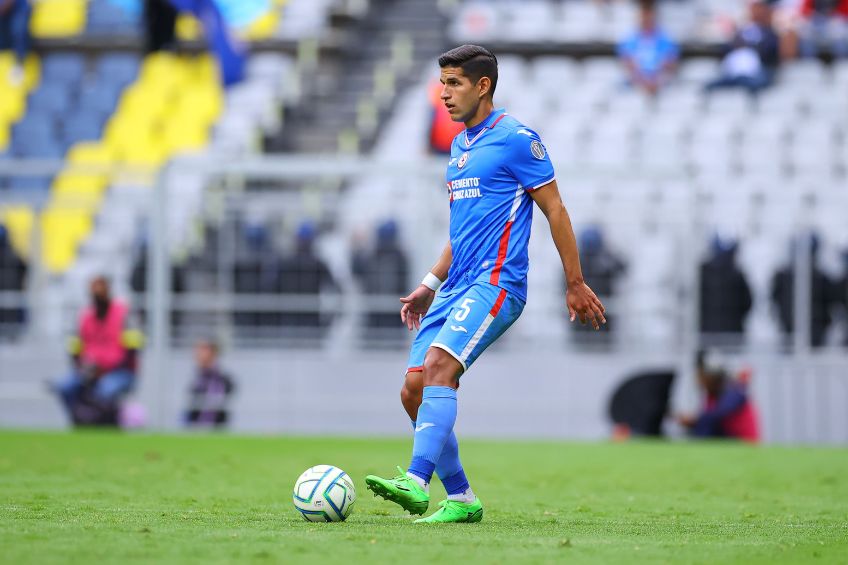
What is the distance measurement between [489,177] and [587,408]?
1030 centimetres

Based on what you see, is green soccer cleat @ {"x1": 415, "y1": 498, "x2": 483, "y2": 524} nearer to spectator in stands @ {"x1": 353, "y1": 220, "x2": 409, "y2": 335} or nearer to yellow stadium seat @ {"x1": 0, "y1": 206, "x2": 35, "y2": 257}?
spectator in stands @ {"x1": 353, "y1": 220, "x2": 409, "y2": 335}

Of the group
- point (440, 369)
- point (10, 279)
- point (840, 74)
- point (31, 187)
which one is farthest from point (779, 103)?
point (440, 369)

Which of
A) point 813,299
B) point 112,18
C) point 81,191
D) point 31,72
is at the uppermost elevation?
point 112,18

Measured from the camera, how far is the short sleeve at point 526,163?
23.5 ft

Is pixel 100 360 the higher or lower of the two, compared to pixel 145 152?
lower

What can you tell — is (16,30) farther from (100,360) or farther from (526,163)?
(526,163)

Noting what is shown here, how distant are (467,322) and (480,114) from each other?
3.50ft

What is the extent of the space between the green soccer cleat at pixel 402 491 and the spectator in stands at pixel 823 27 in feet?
58.4

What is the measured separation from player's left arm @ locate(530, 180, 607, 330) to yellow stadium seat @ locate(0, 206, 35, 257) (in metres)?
11.9

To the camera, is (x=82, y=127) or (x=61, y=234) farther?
(x=82, y=127)

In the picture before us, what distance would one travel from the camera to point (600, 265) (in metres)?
17.0

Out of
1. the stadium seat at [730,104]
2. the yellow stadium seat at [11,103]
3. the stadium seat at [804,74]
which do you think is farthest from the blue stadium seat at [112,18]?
the stadium seat at [804,74]

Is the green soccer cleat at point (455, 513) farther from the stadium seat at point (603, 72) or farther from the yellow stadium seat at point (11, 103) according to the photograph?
the yellow stadium seat at point (11, 103)

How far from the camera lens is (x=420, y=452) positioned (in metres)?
6.91
